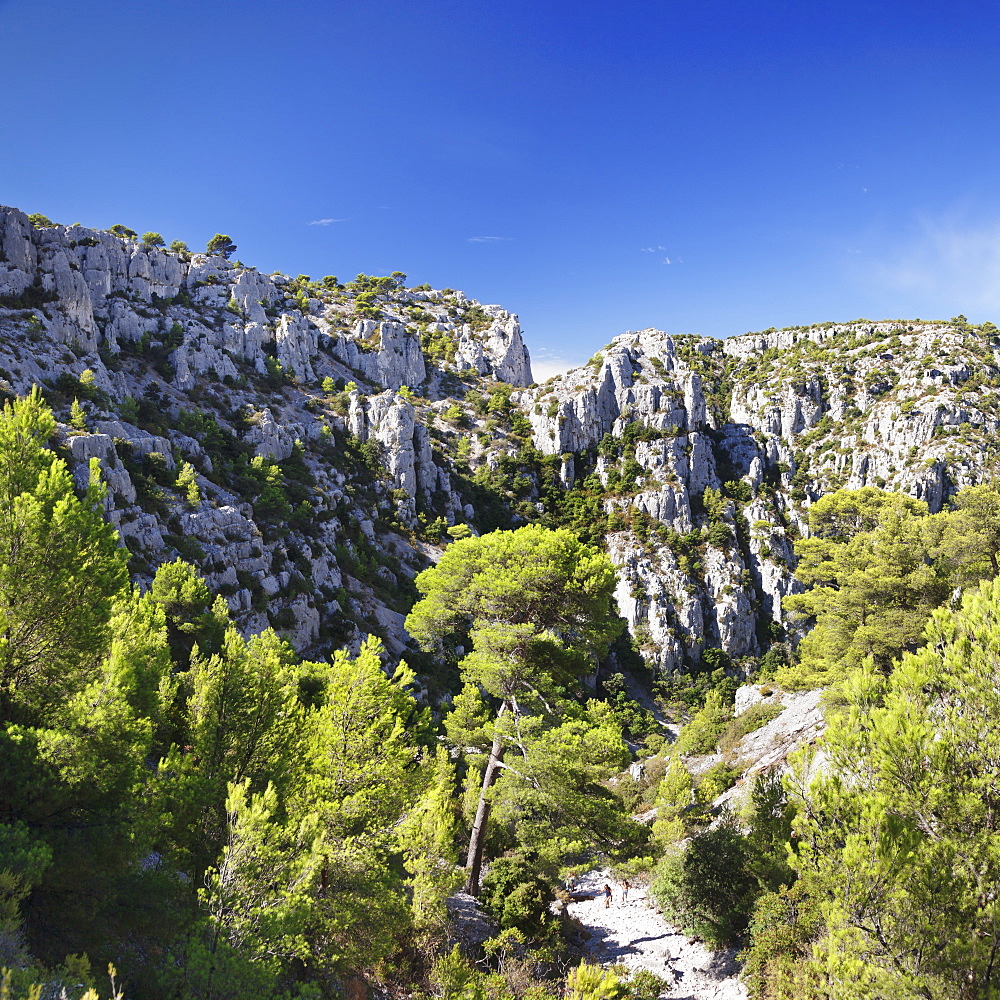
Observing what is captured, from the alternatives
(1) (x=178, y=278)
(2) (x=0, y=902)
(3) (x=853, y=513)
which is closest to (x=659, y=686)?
(3) (x=853, y=513)

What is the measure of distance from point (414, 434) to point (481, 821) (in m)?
53.9

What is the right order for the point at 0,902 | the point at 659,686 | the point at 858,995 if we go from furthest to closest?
the point at 659,686, the point at 858,995, the point at 0,902

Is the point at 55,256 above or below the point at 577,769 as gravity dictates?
above

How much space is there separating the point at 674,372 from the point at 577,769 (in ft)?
254

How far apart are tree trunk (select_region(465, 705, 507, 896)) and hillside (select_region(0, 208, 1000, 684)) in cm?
2392

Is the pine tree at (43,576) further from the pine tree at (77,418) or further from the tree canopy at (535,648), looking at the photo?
the pine tree at (77,418)

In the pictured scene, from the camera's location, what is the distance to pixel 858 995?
6.96 m

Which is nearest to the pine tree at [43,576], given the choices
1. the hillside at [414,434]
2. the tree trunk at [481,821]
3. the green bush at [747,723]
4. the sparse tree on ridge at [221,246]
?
the tree trunk at [481,821]

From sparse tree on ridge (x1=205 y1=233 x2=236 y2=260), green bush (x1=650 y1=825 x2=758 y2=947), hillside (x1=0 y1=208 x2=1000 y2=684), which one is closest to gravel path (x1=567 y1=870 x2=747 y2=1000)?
green bush (x1=650 y1=825 x2=758 y2=947)

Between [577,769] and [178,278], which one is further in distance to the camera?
[178,278]

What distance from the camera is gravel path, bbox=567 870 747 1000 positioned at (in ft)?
42.7

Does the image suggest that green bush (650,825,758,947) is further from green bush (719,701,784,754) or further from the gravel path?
green bush (719,701,784,754)

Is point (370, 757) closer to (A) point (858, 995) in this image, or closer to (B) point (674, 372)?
(A) point (858, 995)

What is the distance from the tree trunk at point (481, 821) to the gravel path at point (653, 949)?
14.1 feet
